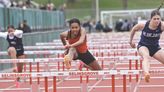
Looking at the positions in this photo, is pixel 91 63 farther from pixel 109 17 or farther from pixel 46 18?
pixel 109 17

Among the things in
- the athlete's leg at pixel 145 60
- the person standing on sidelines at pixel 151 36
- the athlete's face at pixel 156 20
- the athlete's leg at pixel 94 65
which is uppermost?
the athlete's face at pixel 156 20

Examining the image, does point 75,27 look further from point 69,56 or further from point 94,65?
point 94,65

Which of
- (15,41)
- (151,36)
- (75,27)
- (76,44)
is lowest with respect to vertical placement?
(15,41)

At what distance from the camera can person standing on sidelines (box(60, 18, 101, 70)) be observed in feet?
43.3

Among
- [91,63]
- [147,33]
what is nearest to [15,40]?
[91,63]

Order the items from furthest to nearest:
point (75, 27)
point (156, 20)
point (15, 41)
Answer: point (15, 41), point (75, 27), point (156, 20)

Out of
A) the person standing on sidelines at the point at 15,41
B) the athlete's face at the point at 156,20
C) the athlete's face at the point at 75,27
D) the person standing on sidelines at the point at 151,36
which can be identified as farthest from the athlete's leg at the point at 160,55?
the person standing on sidelines at the point at 15,41

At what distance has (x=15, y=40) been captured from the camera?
18.2m

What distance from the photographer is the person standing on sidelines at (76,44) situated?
1320 centimetres

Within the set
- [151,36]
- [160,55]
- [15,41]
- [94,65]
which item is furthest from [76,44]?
[15,41]

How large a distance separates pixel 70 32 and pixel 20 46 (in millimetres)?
5036

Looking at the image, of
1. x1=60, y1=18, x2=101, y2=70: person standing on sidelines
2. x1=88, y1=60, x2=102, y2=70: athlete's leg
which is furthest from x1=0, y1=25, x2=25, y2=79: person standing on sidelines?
x1=88, y1=60, x2=102, y2=70: athlete's leg

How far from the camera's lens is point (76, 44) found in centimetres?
1318

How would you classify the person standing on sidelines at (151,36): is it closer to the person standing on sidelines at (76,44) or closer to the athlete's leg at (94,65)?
the person standing on sidelines at (76,44)
